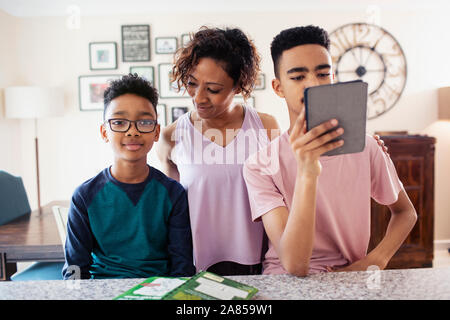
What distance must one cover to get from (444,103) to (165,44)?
2321 millimetres

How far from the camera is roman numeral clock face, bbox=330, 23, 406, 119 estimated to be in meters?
2.94

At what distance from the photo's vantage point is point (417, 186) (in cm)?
264

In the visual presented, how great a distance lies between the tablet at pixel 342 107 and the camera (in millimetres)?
553

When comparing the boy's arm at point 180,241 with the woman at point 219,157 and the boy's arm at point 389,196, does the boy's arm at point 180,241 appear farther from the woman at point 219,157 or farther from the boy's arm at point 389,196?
the boy's arm at point 389,196

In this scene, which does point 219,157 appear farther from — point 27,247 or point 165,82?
point 165,82

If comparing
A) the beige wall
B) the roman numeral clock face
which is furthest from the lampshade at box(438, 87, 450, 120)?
the roman numeral clock face

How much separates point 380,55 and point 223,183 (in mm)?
2544

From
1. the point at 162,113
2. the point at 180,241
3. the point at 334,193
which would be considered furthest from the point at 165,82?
the point at 334,193

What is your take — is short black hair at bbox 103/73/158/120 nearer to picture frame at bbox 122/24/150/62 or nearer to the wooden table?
the wooden table

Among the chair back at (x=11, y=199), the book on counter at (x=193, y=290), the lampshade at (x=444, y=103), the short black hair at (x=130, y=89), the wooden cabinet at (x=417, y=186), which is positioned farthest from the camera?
the lampshade at (x=444, y=103)

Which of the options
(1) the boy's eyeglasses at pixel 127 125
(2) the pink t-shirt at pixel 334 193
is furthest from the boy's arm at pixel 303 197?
(1) the boy's eyeglasses at pixel 127 125

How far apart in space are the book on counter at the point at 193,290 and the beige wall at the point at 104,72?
2.49 meters

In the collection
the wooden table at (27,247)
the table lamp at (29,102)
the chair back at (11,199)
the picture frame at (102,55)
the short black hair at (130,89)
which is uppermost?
the picture frame at (102,55)

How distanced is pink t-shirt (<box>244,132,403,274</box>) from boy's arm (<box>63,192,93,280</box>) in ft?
1.30
